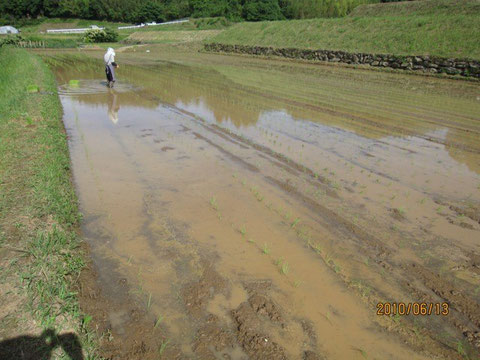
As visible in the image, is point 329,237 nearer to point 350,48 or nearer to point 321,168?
point 321,168

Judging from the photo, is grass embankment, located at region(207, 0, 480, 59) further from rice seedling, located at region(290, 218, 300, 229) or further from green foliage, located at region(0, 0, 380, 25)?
green foliage, located at region(0, 0, 380, 25)

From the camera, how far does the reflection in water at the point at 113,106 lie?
9.96 m

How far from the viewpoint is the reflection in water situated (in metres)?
9.96

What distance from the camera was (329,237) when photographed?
4.36m

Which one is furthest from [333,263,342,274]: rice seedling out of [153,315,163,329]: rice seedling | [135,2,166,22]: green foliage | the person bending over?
[135,2,166,22]: green foliage

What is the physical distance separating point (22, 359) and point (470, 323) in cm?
369

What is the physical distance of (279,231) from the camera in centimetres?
450

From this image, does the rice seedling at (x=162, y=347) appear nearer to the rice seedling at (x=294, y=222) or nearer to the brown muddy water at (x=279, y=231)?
the brown muddy water at (x=279, y=231)

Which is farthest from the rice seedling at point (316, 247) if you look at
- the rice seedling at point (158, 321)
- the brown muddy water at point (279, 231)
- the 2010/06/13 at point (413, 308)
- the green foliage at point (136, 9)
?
the green foliage at point (136, 9)

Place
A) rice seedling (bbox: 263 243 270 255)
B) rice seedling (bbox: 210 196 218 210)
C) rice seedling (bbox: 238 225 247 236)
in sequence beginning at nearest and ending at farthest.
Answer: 1. rice seedling (bbox: 263 243 270 255)
2. rice seedling (bbox: 238 225 247 236)
3. rice seedling (bbox: 210 196 218 210)

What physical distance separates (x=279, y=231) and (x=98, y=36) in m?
49.5

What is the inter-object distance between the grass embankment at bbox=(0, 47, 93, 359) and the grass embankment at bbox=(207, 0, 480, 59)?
21.2m

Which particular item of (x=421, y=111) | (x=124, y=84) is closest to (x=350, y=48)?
(x=421, y=111)

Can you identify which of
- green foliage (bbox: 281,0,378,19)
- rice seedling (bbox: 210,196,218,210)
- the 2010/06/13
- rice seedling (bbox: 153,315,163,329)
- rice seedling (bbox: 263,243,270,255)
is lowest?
the 2010/06/13
